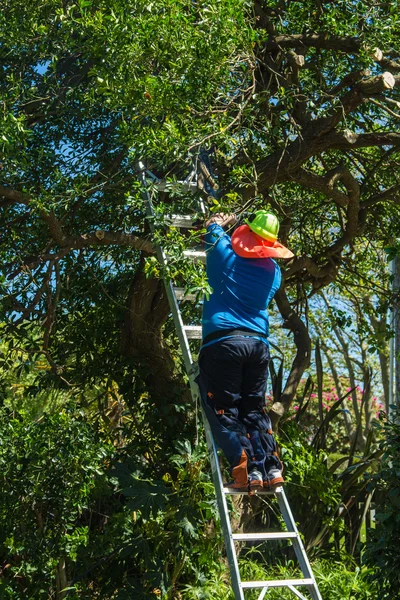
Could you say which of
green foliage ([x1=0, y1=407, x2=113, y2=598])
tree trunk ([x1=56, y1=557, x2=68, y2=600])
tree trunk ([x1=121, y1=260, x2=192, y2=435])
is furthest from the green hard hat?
tree trunk ([x1=56, y1=557, x2=68, y2=600])

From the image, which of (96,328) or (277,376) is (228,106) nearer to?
(96,328)

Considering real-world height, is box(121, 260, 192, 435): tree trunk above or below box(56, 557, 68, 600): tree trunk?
above

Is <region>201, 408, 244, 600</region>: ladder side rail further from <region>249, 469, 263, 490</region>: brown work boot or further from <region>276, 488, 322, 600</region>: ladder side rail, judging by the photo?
<region>276, 488, 322, 600</region>: ladder side rail

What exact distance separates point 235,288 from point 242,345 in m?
0.41

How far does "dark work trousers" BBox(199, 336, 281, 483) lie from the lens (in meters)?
4.80

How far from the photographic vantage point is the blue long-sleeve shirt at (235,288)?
502cm

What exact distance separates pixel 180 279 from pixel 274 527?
2949mm

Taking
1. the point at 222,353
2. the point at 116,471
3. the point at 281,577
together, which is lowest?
the point at 281,577

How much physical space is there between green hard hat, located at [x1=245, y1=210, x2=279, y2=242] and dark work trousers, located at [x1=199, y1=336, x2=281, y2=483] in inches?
27.4

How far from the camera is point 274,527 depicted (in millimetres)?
7645

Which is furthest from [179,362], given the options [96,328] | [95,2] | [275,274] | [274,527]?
[95,2]

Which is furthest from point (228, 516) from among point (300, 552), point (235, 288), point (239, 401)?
point (235, 288)

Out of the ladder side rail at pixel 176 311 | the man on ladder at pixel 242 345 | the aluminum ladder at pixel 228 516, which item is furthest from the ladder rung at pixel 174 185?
the man on ladder at pixel 242 345

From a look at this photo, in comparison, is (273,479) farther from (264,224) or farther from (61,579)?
(61,579)
